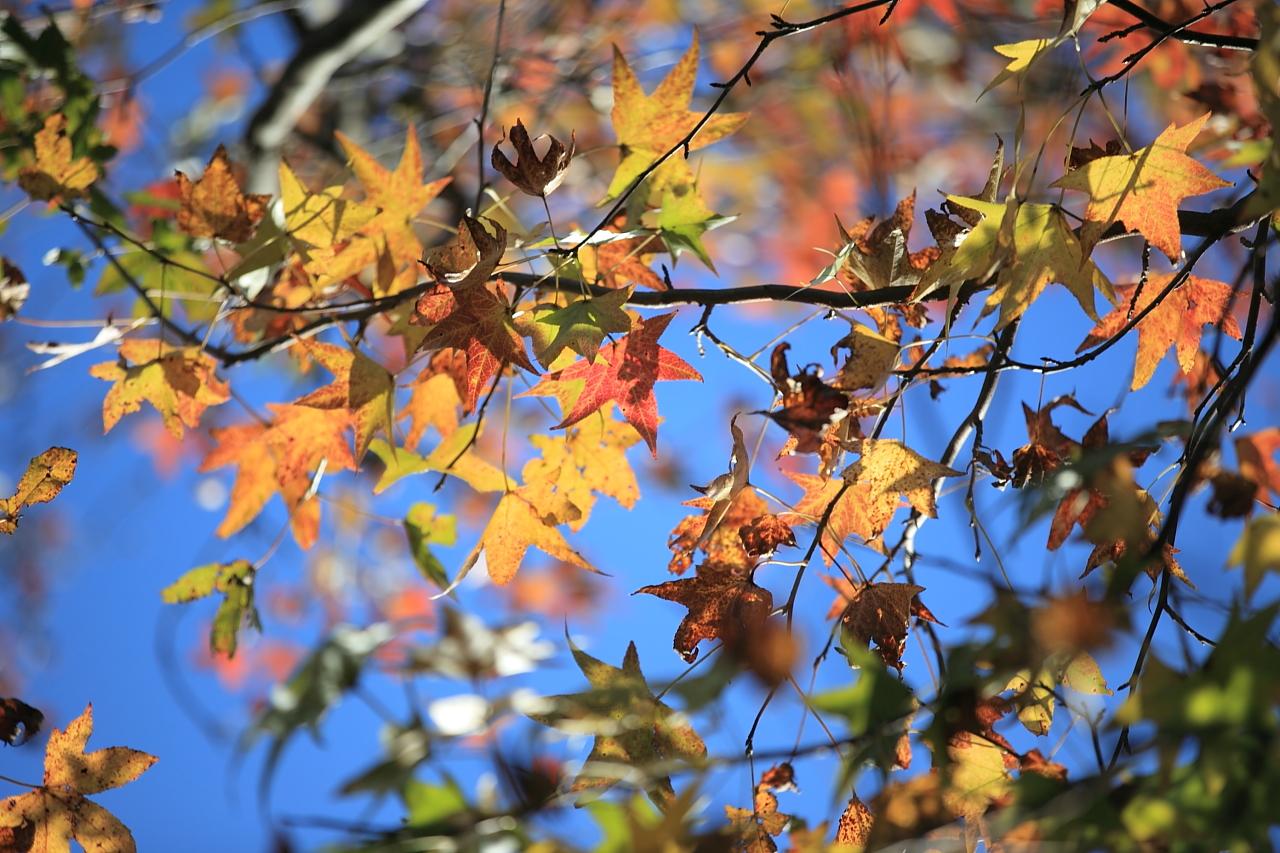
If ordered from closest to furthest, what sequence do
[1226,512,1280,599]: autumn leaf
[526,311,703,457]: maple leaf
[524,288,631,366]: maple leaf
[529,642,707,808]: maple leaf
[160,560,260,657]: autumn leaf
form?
[1226,512,1280,599]: autumn leaf → [529,642,707,808]: maple leaf → [524,288,631,366]: maple leaf → [526,311,703,457]: maple leaf → [160,560,260,657]: autumn leaf

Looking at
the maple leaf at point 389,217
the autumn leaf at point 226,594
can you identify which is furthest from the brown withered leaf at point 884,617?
the autumn leaf at point 226,594

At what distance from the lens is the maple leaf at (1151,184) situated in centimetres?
101

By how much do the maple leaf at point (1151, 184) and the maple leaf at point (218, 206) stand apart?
1.08 m

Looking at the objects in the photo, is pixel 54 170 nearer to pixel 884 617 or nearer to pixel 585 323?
pixel 585 323

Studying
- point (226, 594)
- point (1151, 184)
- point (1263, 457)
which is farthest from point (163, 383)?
point (1263, 457)

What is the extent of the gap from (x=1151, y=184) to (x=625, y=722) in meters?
0.81

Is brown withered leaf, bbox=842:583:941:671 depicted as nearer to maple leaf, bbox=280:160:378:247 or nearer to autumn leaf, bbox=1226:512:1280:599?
autumn leaf, bbox=1226:512:1280:599

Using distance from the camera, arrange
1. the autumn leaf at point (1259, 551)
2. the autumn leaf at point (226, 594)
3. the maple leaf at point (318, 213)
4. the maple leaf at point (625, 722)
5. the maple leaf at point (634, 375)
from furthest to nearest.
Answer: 1. the autumn leaf at point (226, 594)
2. the maple leaf at point (318, 213)
3. the maple leaf at point (634, 375)
4. the maple leaf at point (625, 722)
5. the autumn leaf at point (1259, 551)

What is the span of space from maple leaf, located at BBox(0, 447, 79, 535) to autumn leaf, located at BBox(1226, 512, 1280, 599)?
1.14 m

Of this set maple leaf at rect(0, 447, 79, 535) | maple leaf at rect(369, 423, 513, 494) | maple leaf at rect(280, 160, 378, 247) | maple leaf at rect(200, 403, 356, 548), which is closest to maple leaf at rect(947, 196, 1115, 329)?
maple leaf at rect(369, 423, 513, 494)

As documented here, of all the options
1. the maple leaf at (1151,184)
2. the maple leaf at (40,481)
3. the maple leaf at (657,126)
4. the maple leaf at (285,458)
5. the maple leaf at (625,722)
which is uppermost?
the maple leaf at (657,126)

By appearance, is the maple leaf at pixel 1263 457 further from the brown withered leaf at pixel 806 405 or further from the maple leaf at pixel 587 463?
the maple leaf at pixel 587 463

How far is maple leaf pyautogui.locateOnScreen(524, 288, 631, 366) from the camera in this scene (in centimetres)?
99

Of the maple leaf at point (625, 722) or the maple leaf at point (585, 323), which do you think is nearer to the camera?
the maple leaf at point (625, 722)
